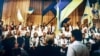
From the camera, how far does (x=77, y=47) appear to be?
69.8 inches

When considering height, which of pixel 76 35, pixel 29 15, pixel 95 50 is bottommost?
pixel 95 50

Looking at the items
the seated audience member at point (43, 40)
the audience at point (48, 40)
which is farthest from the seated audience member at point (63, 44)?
the seated audience member at point (43, 40)

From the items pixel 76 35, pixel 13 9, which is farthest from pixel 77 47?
pixel 13 9

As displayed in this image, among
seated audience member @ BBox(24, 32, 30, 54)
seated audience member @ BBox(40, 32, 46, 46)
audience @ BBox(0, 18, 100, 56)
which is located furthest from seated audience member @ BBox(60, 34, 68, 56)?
seated audience member @ BBox(24, 32, 30, 54)

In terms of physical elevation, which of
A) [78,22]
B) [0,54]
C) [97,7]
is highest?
[97,7]

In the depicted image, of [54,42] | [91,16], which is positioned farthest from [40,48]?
[91,16]

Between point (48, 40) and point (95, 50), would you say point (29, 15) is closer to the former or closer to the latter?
point (48, 40)

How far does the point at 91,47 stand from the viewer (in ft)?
5.74

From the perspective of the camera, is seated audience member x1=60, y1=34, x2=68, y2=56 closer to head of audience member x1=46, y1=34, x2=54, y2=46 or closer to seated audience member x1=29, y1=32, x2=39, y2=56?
head of audience member x1=46, y1=34, x2=54, y2=46

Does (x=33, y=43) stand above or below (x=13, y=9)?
below

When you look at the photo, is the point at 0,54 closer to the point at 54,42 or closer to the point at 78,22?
the point at 54,42

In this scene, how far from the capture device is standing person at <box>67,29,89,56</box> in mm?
1757

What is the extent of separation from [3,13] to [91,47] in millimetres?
802

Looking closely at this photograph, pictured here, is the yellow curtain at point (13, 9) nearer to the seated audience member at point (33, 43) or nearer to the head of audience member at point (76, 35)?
the seated audience member at point (33, 43)
